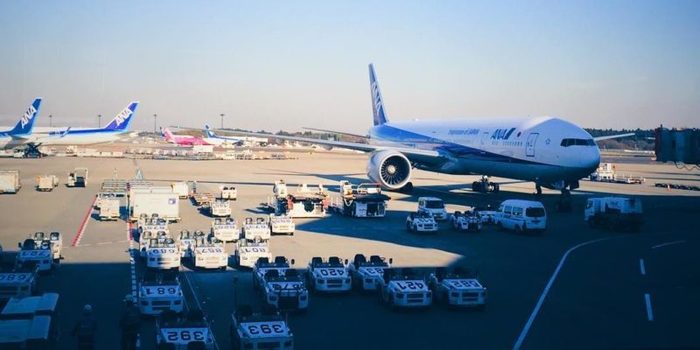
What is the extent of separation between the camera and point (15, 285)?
21.4 metres

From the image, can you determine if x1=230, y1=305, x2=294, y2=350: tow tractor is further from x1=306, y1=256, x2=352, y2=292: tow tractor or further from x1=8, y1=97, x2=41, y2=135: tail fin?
x1=8, y1=97, x2=41, y2=135: tail fin

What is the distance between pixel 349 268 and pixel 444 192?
37.8 metres

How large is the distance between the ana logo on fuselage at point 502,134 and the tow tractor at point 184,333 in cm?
3848

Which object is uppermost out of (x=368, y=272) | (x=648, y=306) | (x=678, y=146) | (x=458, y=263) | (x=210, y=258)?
(x=678, y=146)

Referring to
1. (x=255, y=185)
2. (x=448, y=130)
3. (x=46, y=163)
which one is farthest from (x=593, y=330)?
(x=46, y=163)

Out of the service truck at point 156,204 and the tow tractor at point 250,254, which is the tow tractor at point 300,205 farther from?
the tow tractor at point 250,254

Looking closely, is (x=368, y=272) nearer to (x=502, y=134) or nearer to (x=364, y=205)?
(x=364, y=205)

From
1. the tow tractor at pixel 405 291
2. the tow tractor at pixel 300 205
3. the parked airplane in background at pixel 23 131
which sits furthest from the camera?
the parked airplane in background at pixel 23 131

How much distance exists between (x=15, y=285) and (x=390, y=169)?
123 feet

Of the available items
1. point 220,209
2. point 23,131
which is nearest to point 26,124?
point 23,131

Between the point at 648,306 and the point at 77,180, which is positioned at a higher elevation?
the point at 77,180

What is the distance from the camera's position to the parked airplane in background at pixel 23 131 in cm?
10694

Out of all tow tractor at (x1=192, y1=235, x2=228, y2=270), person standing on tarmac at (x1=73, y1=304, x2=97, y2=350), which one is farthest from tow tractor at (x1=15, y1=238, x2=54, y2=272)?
person standing on tarmac at (x1=73, y1=304, x2=97, y2=350)

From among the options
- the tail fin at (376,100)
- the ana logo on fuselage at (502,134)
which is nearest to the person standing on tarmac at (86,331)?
the ana logo on fuselage at (502,134)
